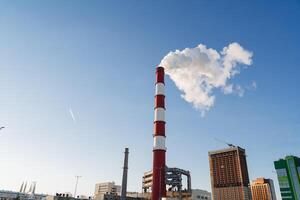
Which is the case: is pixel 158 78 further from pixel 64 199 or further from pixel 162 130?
pixel 64 199

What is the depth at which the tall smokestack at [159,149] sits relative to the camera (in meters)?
58.4

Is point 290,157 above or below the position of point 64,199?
above

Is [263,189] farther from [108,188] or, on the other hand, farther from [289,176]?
[108,188]

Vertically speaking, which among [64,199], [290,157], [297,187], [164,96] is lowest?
[64,199]

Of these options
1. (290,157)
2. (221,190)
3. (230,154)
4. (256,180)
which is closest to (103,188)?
(221,190)

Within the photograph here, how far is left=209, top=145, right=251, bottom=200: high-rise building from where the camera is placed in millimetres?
150250

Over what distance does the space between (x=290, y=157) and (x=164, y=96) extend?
4574 centimetres

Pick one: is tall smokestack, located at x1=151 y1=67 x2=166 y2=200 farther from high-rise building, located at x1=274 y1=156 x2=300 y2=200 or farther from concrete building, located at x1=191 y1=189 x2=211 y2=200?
concrete building, located at x1=191 y1=189 x2=211 y2=200

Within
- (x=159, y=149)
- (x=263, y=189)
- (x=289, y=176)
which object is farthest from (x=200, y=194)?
(x=263, y=189)

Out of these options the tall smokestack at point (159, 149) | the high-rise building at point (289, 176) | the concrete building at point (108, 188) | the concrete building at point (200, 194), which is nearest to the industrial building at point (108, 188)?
the concrete building at point (108, 188)

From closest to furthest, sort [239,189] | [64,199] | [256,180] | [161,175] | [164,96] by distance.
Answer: [161,175], [164,96], [64,199], [239,189], [256,180]

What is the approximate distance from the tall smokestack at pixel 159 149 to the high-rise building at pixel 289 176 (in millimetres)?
40373

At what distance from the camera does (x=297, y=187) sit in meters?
76.2

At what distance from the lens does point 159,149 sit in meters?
59.0
